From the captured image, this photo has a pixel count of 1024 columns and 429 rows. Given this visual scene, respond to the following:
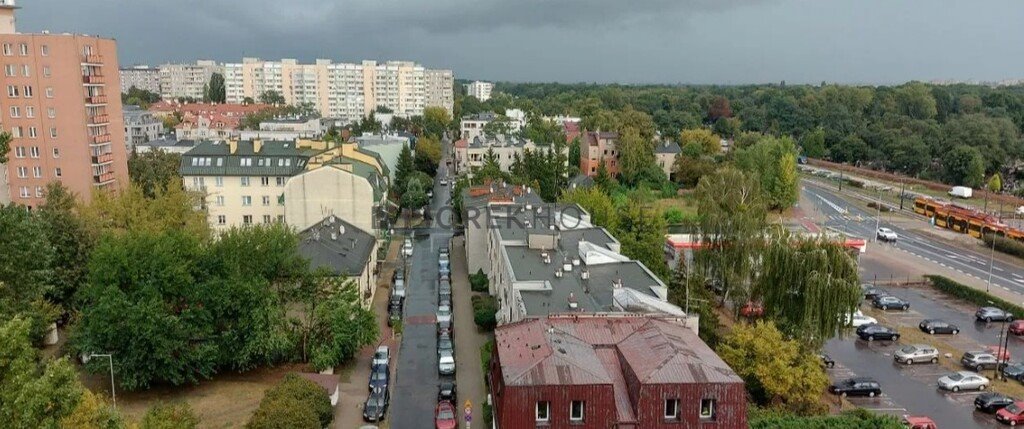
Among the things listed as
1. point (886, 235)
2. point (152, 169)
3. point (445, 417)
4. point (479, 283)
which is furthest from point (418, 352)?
point (886, 235)

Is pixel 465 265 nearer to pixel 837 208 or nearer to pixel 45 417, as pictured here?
pixel 45 417

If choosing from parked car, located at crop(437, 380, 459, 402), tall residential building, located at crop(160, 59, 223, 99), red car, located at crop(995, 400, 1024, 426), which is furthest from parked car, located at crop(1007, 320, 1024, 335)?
tall residential building, located at crop(160, 59, 223, 99)

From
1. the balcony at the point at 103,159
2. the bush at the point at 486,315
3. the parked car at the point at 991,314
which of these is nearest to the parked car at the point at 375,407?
the bush at the point at 486,315

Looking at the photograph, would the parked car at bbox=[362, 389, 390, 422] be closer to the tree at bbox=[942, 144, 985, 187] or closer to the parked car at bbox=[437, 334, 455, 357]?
the parked car at bbox=[437, 334, 455, 357]

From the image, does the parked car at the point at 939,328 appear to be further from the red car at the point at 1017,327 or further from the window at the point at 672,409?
the window at the point at 672,409

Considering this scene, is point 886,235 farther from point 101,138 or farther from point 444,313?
point 101,138

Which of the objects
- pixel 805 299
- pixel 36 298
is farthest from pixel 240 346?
pixel 805 299

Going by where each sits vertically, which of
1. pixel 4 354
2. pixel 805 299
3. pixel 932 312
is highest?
pixel 4 354
